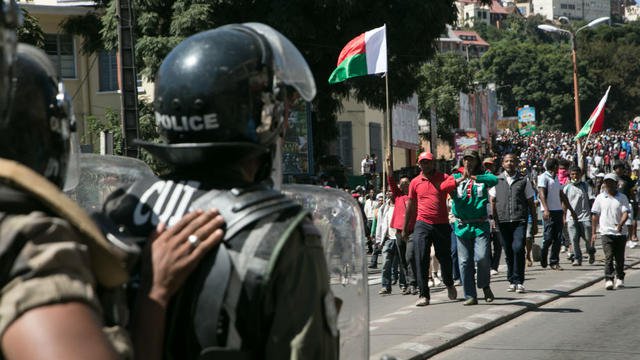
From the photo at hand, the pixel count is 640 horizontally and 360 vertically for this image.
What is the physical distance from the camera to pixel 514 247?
12.9 metres

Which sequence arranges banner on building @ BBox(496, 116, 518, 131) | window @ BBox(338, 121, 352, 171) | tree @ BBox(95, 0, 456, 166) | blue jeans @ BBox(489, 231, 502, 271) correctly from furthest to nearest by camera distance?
1. banner on building @ BBox(496, 116, 518, 131)
2. window @ BBox(338, 121, 352, 171)
3. tree @ BBox(95, 0, 456, 166)
4. blue jeans @ BBox(489, 231, 502, 271)

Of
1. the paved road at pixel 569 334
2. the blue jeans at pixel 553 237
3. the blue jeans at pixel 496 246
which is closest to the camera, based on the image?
the paved road at pixel 569 334

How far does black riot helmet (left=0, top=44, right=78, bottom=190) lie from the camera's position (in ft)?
6.01

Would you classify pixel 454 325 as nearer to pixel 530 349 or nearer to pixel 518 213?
pixel 530 349

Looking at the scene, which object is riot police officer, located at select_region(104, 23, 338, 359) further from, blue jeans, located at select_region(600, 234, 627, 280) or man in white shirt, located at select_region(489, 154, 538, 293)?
blue jeans, located at select_region(600, 234, 627, 280)

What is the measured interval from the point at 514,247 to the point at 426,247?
1.53 m

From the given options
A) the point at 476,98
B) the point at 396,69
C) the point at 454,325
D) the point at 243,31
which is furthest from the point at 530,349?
the point at 476,98

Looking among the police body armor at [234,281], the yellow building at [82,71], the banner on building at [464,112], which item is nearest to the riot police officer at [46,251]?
the police body armor at [234,281]

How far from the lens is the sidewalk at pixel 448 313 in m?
9.12

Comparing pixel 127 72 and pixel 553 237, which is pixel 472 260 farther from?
pixel 127 72

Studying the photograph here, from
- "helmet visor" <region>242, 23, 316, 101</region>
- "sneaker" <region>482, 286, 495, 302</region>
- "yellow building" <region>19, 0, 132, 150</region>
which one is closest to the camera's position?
"helmet visor" <region>242, 23, 316, 101</region>

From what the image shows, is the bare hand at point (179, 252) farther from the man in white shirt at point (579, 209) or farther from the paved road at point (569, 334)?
the man in white shirt at point (579, 209)

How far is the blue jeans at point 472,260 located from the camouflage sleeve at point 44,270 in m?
10.4

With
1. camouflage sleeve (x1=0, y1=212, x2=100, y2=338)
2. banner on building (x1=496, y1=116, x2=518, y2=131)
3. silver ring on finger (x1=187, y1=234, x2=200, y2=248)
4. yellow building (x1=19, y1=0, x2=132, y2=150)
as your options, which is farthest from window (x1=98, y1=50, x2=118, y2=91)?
banner on building (x1=496, y1=116, x2=518, y2=131)
